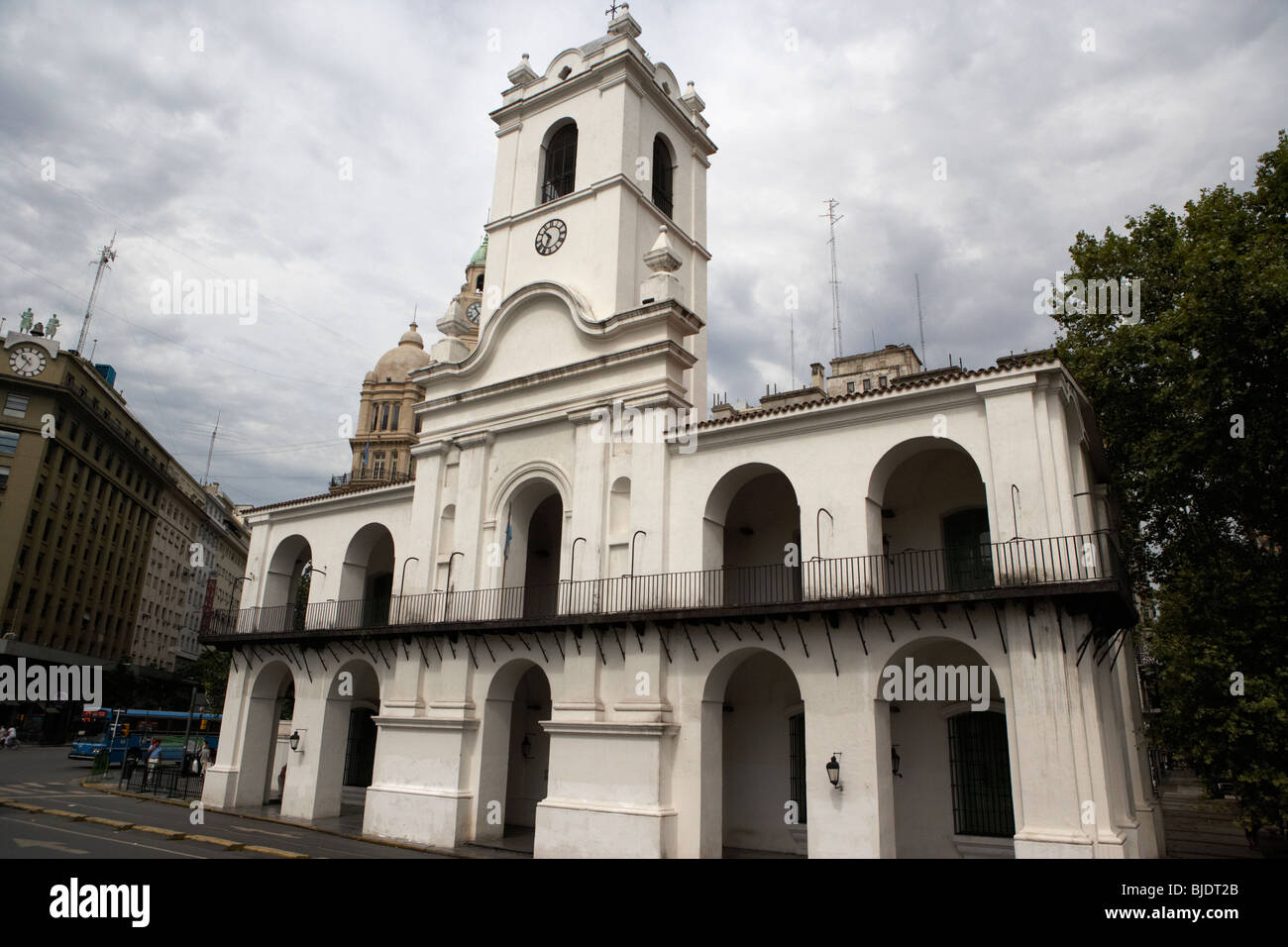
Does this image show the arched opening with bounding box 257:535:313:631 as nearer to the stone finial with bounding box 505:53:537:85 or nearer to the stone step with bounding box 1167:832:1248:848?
the stone finial with bounding box 505:53:537:85

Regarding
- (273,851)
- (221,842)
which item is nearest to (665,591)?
(273,851)

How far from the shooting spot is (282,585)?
88.1 feet

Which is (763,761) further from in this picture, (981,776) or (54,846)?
(54,846)

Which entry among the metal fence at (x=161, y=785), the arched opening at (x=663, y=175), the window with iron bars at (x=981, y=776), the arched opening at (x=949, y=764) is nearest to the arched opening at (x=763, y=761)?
the arched opening at (x=949, y=764)

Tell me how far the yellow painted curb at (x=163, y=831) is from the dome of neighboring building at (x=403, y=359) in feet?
165

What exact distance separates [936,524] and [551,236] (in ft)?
41.2

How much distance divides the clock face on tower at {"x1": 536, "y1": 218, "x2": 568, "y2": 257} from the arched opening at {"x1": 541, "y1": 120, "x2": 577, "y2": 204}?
42.3 inches

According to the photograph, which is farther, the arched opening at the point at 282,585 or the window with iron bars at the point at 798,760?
the arched opening at the point at 282,585

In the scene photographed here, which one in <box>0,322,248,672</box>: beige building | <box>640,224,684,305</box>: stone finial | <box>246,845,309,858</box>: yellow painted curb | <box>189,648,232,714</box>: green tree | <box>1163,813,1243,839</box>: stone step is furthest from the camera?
<box>189,648,232,714</box>: green tree

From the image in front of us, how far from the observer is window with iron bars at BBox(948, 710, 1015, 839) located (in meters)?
16.2

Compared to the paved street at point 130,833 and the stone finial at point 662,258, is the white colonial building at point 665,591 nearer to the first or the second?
the stone finial at point 662,258

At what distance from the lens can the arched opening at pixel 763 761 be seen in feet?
60.3

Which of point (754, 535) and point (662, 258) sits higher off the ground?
point (662, 258)

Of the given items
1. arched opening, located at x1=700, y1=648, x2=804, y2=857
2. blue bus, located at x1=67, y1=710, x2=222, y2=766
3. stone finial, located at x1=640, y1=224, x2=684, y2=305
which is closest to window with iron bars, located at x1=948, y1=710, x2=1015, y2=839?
arched opening, located at x1=700, y1=648, x2=804, y2=857
